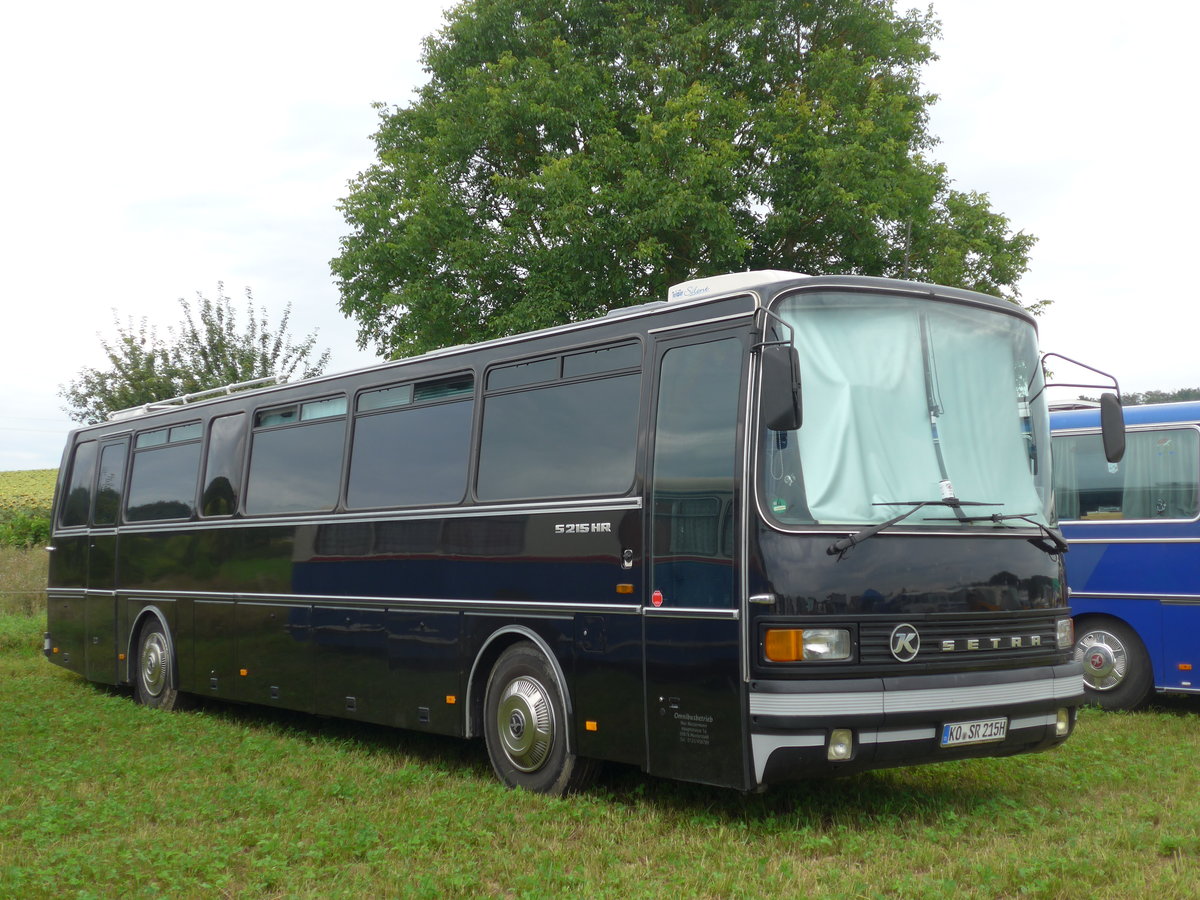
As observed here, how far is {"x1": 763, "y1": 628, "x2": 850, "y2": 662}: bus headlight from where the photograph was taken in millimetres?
7004

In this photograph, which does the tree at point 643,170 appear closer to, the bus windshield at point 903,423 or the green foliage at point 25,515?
the green foliage at point 25,515

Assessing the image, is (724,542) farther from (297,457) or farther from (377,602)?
(297,457)

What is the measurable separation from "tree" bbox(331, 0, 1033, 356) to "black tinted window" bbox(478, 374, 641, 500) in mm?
12114

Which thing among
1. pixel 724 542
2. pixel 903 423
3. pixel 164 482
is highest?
pixel 164 482

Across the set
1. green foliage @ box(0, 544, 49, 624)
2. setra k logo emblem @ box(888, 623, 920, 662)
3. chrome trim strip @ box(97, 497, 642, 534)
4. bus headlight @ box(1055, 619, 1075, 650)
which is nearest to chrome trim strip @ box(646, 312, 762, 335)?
chrome trim strip @ box(97, 497, 642, 534)

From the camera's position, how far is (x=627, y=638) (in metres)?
7.93

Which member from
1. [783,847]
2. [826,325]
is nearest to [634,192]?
[826,325]

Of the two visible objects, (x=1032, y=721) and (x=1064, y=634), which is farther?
(x=1064, y=634)

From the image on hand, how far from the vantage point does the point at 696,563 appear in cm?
748

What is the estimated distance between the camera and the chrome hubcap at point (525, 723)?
8.65m

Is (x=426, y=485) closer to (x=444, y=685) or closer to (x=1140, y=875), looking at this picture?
(x=444, y=685)

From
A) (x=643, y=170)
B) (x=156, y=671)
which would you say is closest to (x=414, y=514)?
(x=156, y=671)

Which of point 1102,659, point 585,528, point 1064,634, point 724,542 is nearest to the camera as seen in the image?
point 724,542

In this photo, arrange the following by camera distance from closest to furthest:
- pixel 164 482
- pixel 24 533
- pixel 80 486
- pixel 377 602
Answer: pixel 377 602
pixel 164 482
pixel 80 486
pixel 24 533
